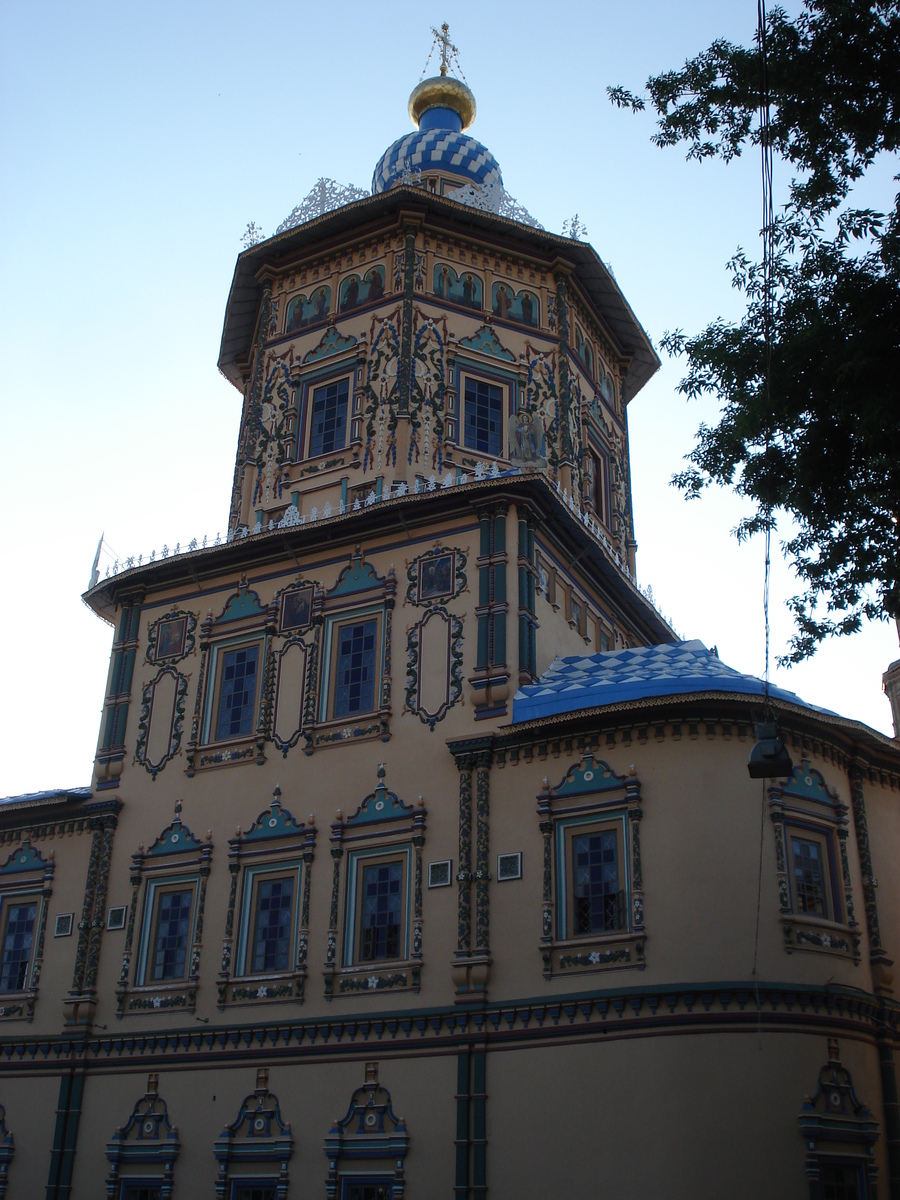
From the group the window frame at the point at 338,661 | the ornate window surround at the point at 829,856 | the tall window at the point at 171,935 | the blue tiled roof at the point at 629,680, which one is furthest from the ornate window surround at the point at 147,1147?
the ornate window surround at the point at 829,856

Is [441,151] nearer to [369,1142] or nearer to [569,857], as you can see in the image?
[569,857]

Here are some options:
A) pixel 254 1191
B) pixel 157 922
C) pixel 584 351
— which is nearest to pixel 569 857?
pixel 254 1191

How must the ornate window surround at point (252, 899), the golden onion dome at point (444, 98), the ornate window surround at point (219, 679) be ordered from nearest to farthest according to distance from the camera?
the ornate window surround at point (252, 899) → the ornate window surround at point (219, 679) → the golden onion dome at point (444, 98)

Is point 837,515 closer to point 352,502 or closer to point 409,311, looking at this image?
point 352,502

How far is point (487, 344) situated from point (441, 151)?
664 cm

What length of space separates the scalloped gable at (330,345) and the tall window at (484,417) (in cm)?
252

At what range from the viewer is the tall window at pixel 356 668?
793 inches

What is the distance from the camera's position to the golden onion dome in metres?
29.6

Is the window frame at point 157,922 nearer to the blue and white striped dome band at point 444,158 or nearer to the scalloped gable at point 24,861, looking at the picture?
the scalloped gable at point 24,861

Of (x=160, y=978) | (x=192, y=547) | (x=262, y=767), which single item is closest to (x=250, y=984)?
(x=160, y=978)

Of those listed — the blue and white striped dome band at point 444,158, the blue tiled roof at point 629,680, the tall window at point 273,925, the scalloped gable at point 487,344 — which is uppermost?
the blue and white striped dome band at point 444,158

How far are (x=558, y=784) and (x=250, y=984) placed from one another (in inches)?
221

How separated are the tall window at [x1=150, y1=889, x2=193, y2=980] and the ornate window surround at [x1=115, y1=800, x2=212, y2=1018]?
0.10 meters

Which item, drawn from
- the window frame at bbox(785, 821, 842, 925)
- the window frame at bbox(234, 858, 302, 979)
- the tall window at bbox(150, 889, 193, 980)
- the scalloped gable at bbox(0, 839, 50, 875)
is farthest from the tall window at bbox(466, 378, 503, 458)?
the scalloped gable at bbox(0, 839, 50, 875)
